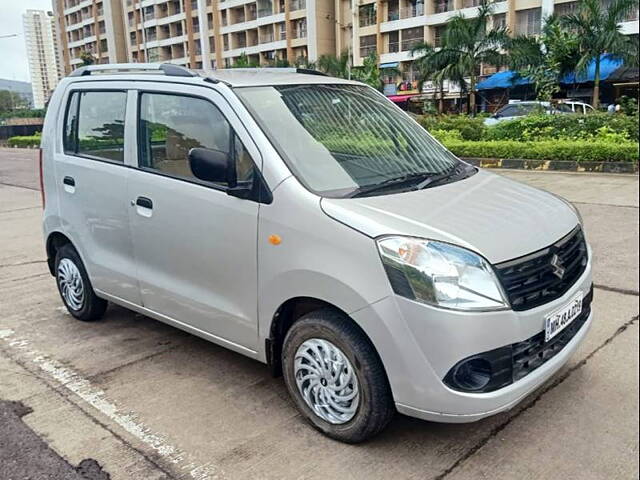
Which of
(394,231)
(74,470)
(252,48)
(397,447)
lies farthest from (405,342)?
(252,48)

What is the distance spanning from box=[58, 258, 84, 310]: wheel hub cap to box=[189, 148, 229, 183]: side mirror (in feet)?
6.24

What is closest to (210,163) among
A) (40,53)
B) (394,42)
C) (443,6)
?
(443,6)

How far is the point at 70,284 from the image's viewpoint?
4.61 m

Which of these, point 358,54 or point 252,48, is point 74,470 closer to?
point 358,54

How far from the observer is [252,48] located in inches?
2352

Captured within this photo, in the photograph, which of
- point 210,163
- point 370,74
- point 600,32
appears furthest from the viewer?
point 370,74

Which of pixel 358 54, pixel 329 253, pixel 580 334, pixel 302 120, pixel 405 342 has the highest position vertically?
pixel 358 54

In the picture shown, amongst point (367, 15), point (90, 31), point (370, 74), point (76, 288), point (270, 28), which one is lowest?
point (76, 288)

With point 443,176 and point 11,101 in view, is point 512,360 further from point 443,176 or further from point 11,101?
point 11,101

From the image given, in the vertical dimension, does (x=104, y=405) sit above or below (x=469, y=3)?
below

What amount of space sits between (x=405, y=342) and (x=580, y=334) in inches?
42.7

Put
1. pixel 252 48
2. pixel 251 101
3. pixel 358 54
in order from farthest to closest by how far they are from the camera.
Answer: pixel 252 48
pixel 358 54
pixel 251 101

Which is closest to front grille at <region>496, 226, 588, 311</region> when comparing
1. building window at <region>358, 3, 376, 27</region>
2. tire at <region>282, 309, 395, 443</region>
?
tire at <region>282, 309, 395, 443</region>

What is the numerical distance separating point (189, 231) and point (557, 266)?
75.2 inches
